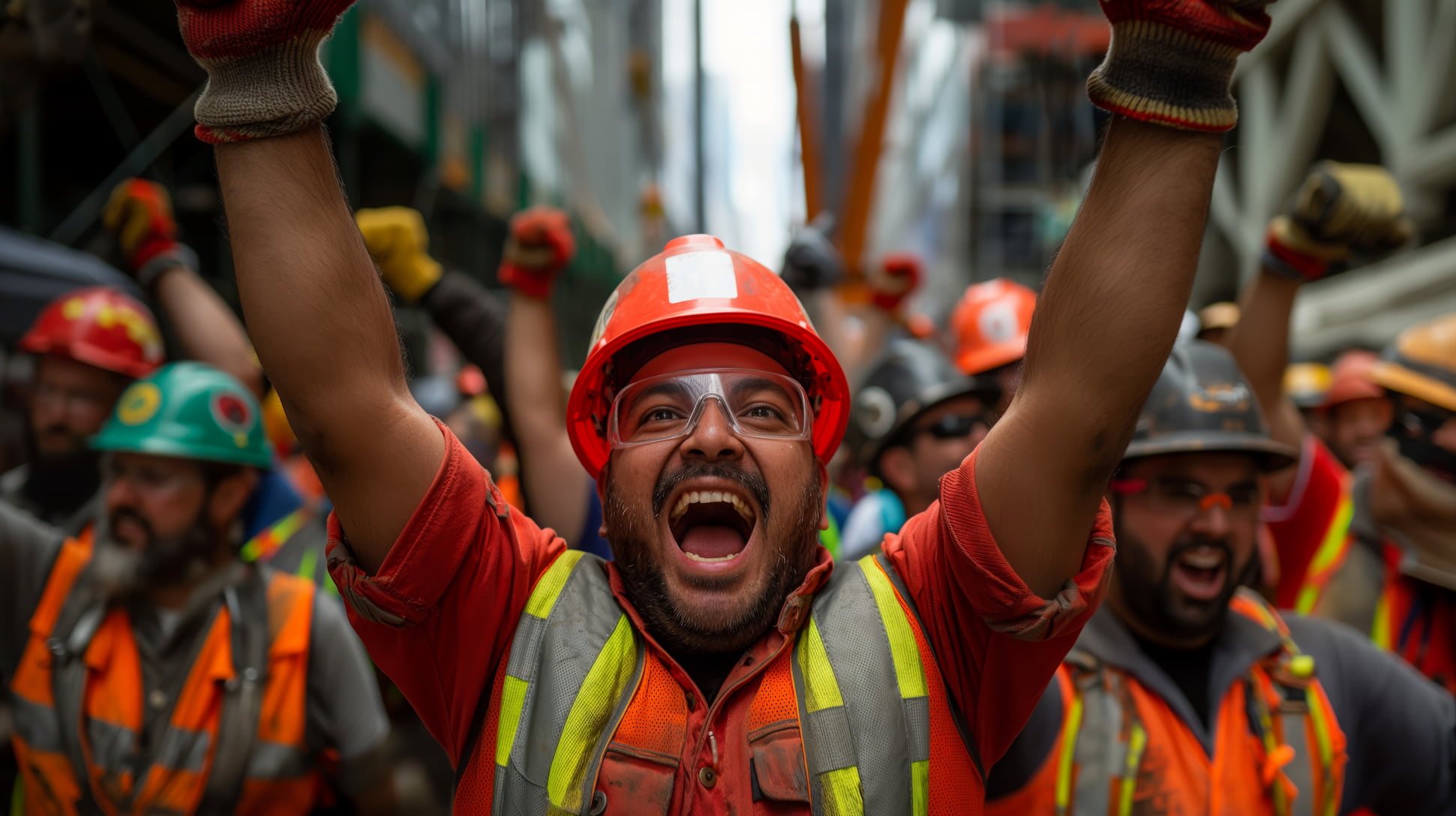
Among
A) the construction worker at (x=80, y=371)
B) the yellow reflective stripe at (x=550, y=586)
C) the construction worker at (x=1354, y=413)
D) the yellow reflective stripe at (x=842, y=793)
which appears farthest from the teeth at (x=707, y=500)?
the construction worker at (x=1354, y=413)

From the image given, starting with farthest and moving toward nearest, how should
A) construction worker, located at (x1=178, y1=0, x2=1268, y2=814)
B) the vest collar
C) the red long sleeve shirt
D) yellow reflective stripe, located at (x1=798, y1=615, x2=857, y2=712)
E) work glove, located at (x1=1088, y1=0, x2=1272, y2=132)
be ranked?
A: the vest collar, yellow reflective stripe, located at (x1=798, y1=615, x2=857, y2=712), the red long sleeve shirt, construction worker, located at (x1=178, y1=0, x2=1268, y2=814), work glove, located at (x1=1088, y1=0, x2=1272, y2=132)

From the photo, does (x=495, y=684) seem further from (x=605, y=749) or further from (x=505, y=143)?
(x=505, y=143)

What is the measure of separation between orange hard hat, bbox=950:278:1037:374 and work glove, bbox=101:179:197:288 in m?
3.58

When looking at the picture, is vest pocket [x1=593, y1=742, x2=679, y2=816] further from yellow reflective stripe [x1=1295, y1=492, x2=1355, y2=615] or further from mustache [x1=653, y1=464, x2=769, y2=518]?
yellow reflective stripe [x1=1295, y1=492, x2=1355, y2=615]

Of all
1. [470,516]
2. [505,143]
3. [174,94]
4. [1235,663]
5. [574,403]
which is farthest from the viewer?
[505,143]

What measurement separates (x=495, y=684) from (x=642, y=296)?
782mm

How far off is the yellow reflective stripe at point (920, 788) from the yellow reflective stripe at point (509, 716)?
652 mm

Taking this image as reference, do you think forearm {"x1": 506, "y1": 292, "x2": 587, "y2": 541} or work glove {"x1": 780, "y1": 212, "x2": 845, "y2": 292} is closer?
forearm {"x1": 506, "y1": 292, "x2": 587, "y2": 541}

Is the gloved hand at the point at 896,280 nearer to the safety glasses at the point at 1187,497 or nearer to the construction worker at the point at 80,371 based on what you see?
the safety glasses at the point at 1187,497

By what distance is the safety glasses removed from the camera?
262cm

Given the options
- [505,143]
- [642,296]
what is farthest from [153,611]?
[505,143]

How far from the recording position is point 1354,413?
19.0ft

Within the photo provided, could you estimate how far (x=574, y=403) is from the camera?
2203 millimetres

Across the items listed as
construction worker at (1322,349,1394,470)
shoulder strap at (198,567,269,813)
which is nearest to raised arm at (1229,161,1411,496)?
construction worker at (1322,349,1394,470)
